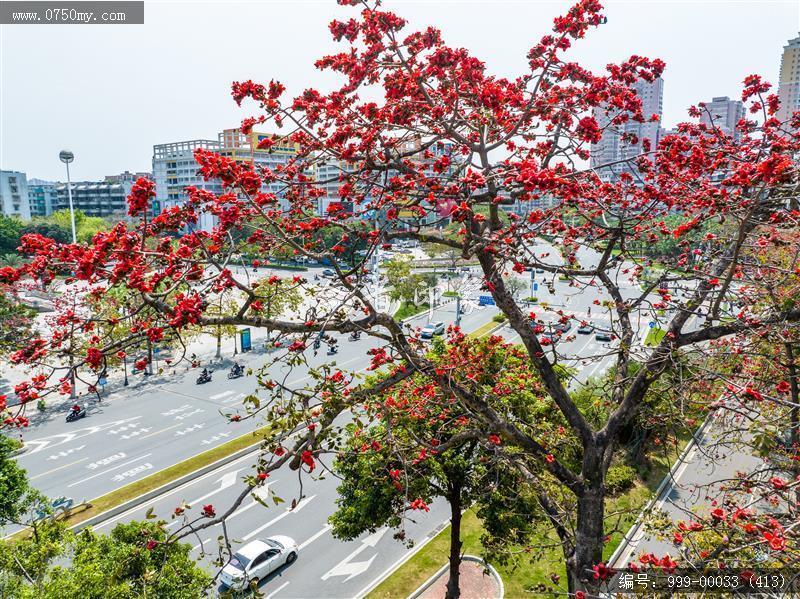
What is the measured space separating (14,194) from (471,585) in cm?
9882

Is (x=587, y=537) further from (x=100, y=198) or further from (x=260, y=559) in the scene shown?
(x=100, y=198)

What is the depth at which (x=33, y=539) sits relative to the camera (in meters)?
7.38

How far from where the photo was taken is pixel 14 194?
270ft

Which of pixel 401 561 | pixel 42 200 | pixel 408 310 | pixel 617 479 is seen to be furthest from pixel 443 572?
pixel 42 200

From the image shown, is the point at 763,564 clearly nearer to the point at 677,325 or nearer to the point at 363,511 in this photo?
the point at 677,325

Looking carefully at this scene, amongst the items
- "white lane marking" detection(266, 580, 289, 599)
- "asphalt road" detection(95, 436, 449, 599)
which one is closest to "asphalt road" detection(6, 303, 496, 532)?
"asphalt road" detection(95, 436, 449, 599)

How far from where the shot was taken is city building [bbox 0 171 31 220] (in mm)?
80500

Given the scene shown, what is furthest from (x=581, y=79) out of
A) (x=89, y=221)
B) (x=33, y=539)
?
(x=89, y=221)

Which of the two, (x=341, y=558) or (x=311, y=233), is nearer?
(x=311, y=233)

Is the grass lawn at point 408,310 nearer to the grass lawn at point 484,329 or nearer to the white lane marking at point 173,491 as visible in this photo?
the grass lawn at point 484,329

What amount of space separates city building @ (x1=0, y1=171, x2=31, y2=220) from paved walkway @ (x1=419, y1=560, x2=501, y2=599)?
9475cm

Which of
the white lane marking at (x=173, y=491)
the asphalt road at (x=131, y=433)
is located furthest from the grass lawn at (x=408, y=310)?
the white lane marking at (x=173, y=491)

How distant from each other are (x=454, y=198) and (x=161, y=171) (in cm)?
8548

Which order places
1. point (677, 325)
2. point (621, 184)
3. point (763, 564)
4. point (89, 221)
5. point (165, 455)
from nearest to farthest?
point (763, 564) → point (677, 325) → point (621, 184) → point (165, 455) → point (89, 221)
